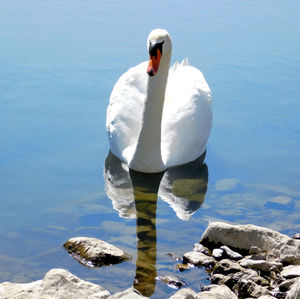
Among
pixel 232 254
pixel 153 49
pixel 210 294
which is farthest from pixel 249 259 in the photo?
pixel 153 49

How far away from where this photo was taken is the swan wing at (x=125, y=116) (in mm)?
9953

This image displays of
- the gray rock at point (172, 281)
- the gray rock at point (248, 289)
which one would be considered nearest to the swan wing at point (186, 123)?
the gray rock at point (172, 281)

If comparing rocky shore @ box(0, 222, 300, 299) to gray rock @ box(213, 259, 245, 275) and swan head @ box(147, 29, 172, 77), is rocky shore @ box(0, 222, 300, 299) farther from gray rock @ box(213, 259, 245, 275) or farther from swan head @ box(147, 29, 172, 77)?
swan head @ box(147, 29, 172, 77)

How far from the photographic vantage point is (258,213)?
8.59 metres

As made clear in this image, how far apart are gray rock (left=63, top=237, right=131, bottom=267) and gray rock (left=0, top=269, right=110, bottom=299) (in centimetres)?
135

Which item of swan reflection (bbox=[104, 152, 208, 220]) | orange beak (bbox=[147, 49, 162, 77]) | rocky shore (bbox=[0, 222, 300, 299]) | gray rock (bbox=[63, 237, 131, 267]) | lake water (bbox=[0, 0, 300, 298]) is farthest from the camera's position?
orange beak (bbox=[147, 49, 162, 77])

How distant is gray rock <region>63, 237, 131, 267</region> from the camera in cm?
714

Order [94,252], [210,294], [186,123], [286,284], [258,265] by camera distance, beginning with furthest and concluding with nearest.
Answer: [186,123], [94,252], [258,265], [286,284], [210,294]

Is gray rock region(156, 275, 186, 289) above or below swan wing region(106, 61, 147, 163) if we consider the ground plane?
below

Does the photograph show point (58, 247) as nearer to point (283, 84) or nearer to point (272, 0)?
point (283, 84)

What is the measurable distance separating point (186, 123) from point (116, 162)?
1064mm

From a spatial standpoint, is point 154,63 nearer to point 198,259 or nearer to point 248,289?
point 198,259

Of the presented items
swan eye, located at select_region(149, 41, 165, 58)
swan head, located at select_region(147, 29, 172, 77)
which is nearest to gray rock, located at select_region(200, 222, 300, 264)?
swan head, located at select_region(147, 29, 172, 77)

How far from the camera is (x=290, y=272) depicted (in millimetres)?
6793
